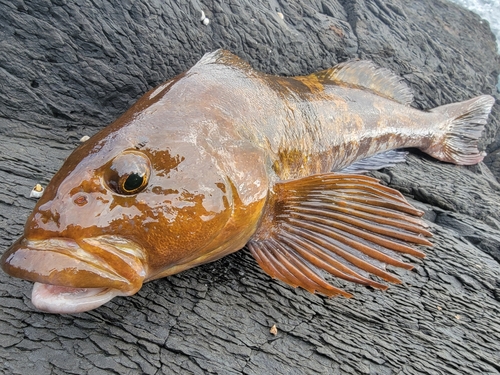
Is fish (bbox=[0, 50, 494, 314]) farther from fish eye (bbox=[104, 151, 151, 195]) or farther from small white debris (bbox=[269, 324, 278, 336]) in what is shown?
small white debris (bbox=[269, 324, 278, 336])

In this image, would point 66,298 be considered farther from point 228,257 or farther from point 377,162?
point 377,162

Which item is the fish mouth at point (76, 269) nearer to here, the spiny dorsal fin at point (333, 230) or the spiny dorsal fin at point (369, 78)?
the spiny dorsal fin at point (333, 230)

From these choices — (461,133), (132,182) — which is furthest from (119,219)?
(461,133)

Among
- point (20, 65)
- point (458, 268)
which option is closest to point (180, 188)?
point (20, 65)

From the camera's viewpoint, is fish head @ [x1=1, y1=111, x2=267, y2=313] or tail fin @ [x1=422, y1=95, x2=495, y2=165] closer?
fish head @ [x1=1, y1=111, x2=267, y2=313]

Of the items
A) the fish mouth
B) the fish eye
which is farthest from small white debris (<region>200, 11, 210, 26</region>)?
the fish mouth

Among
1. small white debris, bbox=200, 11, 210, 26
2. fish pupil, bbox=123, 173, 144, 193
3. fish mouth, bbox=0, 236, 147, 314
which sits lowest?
fish mouth, bbox=0, 236, 147, 314
